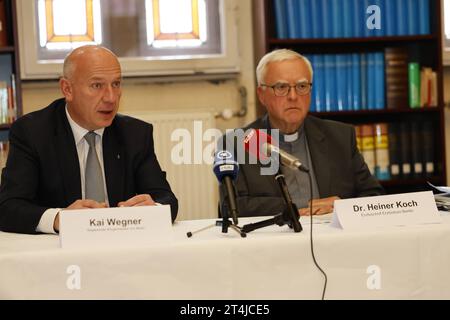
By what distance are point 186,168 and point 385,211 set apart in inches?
93.6

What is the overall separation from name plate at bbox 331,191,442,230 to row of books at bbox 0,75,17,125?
2.44 metres

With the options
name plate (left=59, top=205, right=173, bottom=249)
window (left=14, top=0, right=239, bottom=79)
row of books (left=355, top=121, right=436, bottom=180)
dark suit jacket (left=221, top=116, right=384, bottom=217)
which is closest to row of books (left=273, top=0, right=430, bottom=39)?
window (left=14, top=0, right=239, bottom=79)

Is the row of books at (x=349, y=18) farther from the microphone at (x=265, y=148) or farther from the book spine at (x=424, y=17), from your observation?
the microphone at (x=265, y=148)

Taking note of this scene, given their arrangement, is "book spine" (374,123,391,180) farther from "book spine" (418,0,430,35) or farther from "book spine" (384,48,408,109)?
"book spine" (418,0,430,35)

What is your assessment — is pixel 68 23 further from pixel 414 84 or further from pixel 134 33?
pixel 414 84

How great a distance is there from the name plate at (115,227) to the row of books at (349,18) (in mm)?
2458

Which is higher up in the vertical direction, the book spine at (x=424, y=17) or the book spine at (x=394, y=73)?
the book spine at (x=424, y=17)

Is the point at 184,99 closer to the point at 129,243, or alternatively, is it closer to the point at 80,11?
the point at 80,11

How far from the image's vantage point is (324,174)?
10.1 ft

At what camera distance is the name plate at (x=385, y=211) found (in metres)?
2.20

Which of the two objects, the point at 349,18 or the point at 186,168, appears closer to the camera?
the point at 349,18

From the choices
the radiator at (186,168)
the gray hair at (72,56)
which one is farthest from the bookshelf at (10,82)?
the gray hair at (72,56)

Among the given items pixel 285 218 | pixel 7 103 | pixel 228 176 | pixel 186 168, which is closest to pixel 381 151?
pixel 186 168
